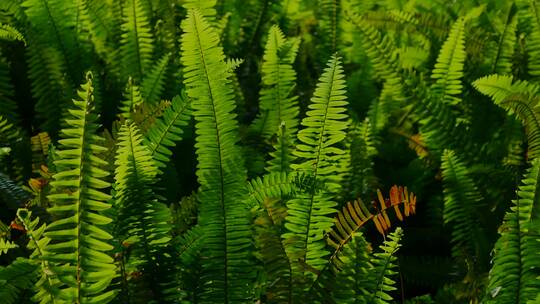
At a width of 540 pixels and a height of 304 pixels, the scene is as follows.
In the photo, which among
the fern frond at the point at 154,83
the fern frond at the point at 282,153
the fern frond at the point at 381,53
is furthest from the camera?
the fern frond at the point at 381,53

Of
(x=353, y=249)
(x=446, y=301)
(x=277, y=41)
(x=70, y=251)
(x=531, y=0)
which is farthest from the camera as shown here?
(x=531, y=0)

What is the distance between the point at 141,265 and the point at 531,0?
5.35 feet

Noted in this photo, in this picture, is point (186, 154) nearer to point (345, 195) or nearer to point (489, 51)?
point (345, 195)

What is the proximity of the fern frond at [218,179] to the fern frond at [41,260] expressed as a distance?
0.29m

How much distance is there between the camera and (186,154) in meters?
1.97

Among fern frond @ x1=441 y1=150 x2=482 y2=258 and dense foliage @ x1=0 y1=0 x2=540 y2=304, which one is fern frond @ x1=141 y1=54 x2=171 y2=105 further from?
fern frond @ x1=441 y1=150 x2=482 y2=258

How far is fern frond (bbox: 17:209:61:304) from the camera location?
104 centimetres

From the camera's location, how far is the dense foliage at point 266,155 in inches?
49.9

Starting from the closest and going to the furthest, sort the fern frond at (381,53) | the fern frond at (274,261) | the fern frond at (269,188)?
the fern frond at (274,261) → the fern frond at (269,188) → the fern frond at (381,53)

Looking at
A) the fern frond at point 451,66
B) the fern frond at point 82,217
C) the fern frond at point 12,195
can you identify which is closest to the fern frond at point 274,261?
the fern frond at point 82,217

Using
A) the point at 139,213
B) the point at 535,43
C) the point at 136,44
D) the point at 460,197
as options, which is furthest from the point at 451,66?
the point at 139,213

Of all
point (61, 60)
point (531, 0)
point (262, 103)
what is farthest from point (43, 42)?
point (531, 0)

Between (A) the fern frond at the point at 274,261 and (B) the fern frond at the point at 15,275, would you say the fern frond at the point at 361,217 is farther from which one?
(B) the fern frond at the point at 15,275

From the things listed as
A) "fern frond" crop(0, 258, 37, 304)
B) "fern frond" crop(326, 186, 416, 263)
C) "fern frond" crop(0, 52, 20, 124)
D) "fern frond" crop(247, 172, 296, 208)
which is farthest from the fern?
Answer: "fern frond" crop(0, 52, 20, 124)
